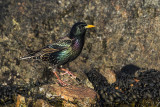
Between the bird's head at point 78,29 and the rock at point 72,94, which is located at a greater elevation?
the bird's head at point 78,29

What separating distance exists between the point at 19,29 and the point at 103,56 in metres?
3.29

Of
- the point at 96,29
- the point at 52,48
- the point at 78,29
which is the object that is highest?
the point at 78,29

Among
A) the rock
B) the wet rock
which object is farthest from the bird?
the wet rock

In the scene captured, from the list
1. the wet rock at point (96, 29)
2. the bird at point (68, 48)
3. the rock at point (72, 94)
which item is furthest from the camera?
the wet rock at point (96, 29)

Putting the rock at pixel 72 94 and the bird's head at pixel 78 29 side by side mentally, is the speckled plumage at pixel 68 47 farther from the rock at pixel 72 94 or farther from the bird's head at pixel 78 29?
the rock at pixel 72 94

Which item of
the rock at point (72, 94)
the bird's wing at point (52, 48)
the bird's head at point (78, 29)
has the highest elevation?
the bird's head at point (78, 29)

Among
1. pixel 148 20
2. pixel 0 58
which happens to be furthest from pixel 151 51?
pixel 0 58

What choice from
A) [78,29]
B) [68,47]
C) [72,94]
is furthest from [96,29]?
[72,94]

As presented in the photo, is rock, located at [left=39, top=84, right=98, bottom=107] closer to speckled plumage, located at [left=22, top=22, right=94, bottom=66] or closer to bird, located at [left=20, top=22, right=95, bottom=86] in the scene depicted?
bird, located at [left=20, top=22, right=95, bottom=86]

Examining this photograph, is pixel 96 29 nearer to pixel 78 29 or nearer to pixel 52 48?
pixel 78 29

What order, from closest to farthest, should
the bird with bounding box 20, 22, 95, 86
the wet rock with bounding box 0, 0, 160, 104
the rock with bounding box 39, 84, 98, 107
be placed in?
the rock with bounding box 39, 84, 98, 107 → the bird with bounding box 20, 22, 95, 86 → the wet rock with bounding box 0, 0, 160, 104

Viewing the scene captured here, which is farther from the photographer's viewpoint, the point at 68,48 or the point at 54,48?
the point at 54,48

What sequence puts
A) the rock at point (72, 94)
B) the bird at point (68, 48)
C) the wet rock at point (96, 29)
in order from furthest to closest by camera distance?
1. the wet rock at point (96, 29)
2. the bird at point (68, 48)
3. the rock at point (72, 94)

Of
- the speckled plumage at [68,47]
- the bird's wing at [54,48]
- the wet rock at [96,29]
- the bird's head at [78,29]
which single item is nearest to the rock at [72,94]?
the speckled plumage at [68,47]
